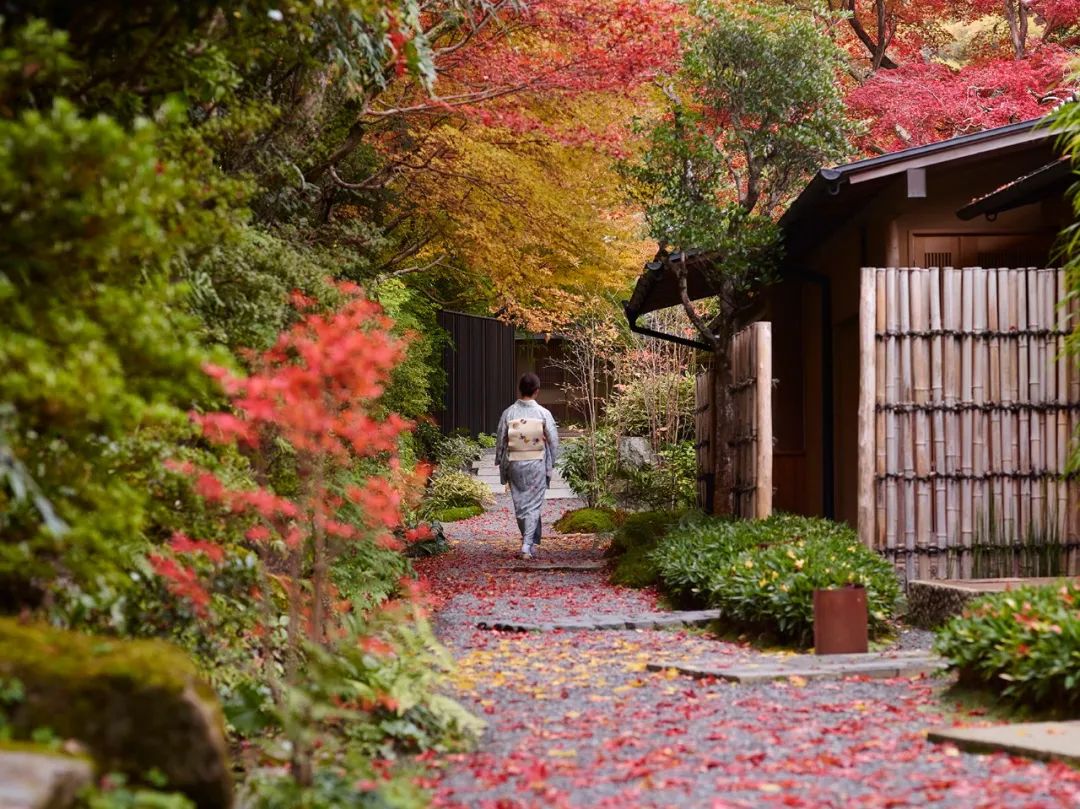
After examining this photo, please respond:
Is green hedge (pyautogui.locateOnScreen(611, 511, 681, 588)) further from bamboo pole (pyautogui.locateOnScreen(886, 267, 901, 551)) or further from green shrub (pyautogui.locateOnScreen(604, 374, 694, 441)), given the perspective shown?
green shrub (pyautogui.locateOnScreen(604, 374, 694, 441))

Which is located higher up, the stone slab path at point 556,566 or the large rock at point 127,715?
the large rock at point 127,715

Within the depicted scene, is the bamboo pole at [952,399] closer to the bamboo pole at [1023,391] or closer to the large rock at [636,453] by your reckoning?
the bamboo pole at [1023,391]

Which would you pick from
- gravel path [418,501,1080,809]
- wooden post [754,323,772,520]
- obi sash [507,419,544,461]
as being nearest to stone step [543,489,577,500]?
obi sash [507,419,544,461]

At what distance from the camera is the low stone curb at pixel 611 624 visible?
328 inches

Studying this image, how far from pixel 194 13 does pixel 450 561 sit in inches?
370

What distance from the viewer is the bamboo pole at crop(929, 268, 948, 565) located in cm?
872

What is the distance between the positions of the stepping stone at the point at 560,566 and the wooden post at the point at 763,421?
8.37 ft

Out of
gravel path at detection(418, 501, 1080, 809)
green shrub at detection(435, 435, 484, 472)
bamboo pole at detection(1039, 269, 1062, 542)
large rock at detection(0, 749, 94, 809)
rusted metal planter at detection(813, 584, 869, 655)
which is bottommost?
gravel path at detection(418, 501, 1080, 809)

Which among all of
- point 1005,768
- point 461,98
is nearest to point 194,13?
point 1005,768

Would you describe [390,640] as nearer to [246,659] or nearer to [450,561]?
[246,659]

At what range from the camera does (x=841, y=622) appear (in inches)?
275

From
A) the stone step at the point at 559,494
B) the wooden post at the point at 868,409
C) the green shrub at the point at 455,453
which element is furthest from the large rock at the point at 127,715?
the stone step at the point at 559,494

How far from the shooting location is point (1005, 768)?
449 cm

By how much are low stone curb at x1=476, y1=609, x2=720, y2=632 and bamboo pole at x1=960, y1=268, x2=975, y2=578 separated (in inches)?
73.2
